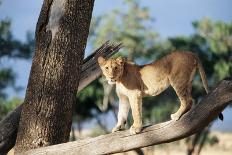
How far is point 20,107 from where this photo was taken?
7523mm

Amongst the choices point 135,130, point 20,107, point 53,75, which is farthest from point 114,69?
point 20,107

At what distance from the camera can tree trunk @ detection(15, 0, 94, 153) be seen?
21.9 feet

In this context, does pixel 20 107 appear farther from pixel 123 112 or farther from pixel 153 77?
pixel 153 77

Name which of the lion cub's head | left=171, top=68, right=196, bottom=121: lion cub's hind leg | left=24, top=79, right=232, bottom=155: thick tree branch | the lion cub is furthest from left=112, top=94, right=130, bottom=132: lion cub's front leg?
left=171, top=68, right=196, bottom=121: lion cub's hind leg

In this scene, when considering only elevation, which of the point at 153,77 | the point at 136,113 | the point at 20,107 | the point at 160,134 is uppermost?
the point at 20,107

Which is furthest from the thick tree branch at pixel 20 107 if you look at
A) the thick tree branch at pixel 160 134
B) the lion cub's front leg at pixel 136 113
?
the lion cub's front leg at pixel 136 113

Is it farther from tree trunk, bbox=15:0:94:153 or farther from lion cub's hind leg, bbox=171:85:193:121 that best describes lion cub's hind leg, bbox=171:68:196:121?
tree trunk, bbox=15:0:94:153

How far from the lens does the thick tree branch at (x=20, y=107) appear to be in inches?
289

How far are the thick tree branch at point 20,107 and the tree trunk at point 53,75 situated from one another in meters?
0.53

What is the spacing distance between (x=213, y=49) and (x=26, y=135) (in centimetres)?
1735

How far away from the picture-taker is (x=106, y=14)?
34.9 metres

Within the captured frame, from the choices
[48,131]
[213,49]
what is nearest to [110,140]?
[48,131]

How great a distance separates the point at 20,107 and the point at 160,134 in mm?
2563

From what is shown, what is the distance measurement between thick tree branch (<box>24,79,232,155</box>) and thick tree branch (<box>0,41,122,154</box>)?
3.31ft
